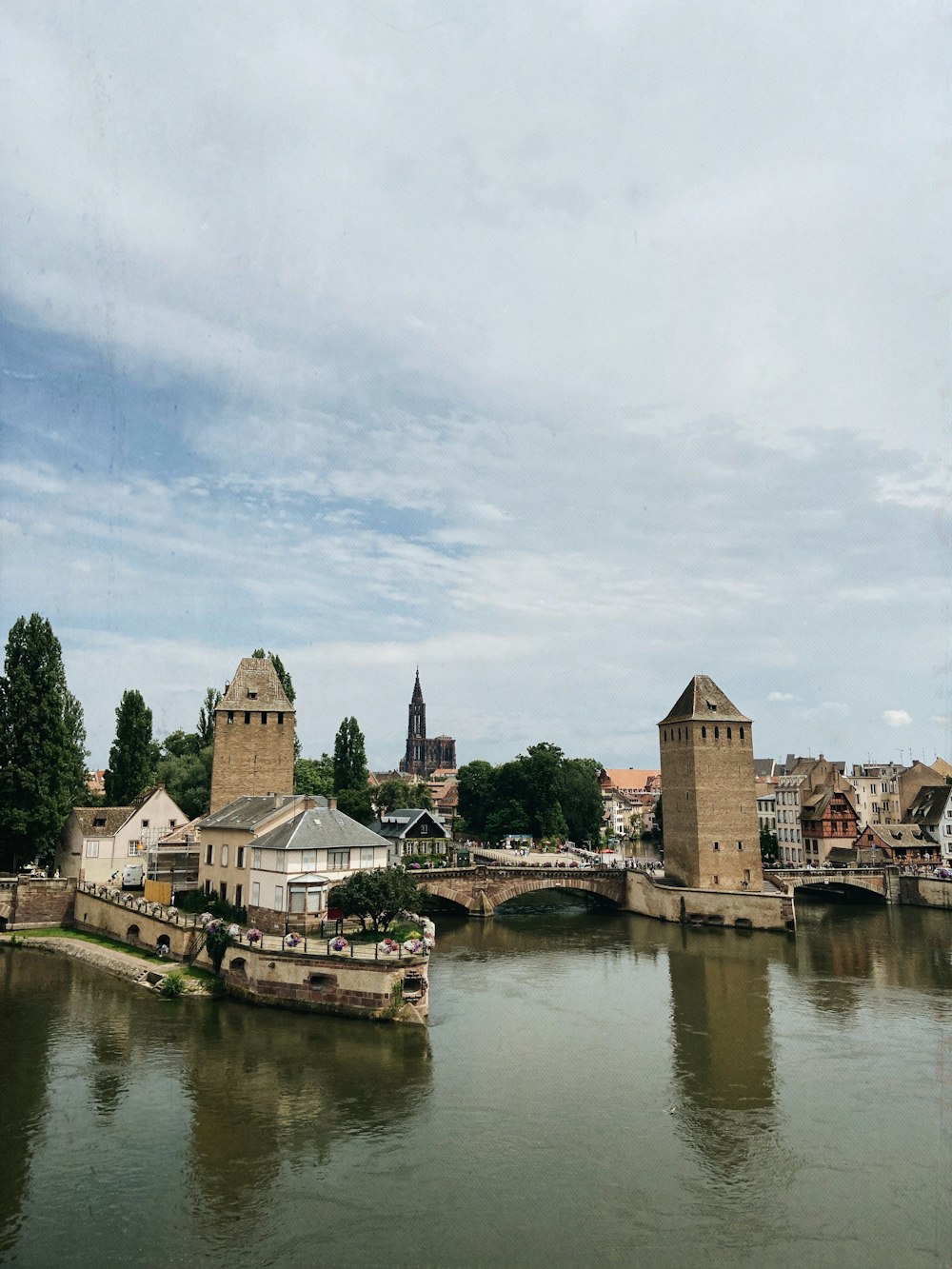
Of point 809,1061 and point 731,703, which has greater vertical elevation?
point 731,703

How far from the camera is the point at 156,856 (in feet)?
205

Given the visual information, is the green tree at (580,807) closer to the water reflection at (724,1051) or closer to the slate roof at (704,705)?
the slate roof at (704,705)

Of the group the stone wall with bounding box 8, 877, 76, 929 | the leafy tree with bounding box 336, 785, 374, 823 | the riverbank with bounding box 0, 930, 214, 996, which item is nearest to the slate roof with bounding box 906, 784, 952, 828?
the leafy tree with bounding box 336, 785, 374, 823

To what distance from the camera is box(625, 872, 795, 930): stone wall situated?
6247 cm

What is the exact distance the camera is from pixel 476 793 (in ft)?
378

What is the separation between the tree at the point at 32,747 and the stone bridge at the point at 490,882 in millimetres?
26441

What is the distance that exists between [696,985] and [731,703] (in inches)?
1162

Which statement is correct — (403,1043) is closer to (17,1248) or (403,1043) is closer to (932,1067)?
(17,1248)

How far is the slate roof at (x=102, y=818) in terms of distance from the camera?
2438 inches

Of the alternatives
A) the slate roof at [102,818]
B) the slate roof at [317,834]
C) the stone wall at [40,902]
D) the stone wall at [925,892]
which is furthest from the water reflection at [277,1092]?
the stone wall at [925,892]

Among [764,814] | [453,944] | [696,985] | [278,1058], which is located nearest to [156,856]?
[453,944]

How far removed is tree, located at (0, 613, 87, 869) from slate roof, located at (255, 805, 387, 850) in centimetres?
2063

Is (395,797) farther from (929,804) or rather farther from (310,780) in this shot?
(929,804)

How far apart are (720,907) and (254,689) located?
3769 cm
